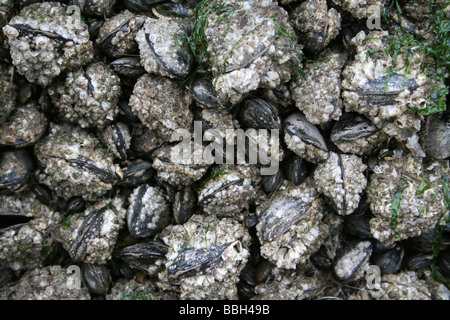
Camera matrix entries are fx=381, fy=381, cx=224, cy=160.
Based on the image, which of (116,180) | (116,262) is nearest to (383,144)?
(116,180)

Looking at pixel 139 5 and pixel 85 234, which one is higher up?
pixel 139 5

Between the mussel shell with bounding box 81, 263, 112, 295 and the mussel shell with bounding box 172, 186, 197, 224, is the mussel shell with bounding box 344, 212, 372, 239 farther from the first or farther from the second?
the mussel shell with bounding box 81, 263, 112, 295

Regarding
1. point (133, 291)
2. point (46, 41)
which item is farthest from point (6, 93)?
point (133, 291)

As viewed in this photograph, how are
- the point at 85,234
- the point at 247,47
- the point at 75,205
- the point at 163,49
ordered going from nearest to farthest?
the point at 247,47 < the point at 163,49 < the point at 85,234 < the point at 75,205

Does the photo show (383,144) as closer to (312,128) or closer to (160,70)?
(312,128)

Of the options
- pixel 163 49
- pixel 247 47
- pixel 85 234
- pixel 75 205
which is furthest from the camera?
pixel 75 205

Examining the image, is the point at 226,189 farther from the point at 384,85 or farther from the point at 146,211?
the point at 384,85

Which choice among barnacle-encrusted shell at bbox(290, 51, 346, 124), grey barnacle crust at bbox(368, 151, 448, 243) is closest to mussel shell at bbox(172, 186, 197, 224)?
barnacle-encrusted shell at bbox(290, 51, 346, 124)
